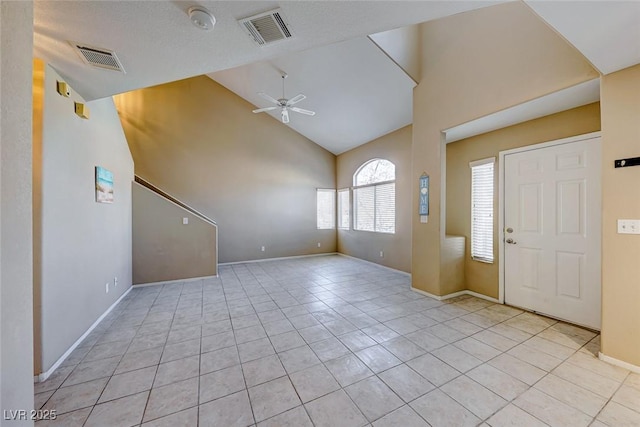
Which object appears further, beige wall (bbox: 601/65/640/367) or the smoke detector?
beige wall (bbox: 601/65/640/367)

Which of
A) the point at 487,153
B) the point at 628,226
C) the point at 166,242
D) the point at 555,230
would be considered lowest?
the point at 166,242

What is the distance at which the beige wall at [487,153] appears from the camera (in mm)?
2830

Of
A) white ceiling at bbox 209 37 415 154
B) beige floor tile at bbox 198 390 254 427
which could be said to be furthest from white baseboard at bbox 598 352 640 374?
white ceiling at bbox 209 37 415 154

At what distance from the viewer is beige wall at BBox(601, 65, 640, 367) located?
78.4 inches

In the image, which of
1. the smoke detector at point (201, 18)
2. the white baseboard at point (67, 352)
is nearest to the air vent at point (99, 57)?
the smoke detector at point (201, 18)

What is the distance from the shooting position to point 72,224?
2.38m

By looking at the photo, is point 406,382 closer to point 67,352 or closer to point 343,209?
point 67,352

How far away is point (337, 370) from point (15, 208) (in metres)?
2.24

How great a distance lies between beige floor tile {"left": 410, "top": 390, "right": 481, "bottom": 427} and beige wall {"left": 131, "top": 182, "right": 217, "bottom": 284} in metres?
4.44

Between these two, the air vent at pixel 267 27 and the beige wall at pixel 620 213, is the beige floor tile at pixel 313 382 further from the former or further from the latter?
the air vent at pixel 267 27

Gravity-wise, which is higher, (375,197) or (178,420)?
(375,197)

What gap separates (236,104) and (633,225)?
716cm

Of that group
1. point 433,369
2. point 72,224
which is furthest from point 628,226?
point 72,224

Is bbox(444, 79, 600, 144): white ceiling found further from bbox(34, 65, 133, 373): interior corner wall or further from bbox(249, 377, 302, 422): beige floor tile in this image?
bbox(34, 65, 133, 373): interior corner wall
